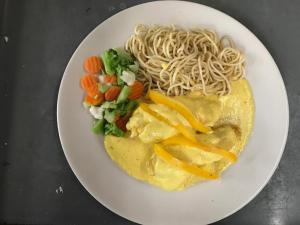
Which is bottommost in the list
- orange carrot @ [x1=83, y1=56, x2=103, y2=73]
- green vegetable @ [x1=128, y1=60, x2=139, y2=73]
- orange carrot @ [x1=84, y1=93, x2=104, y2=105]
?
orange carrot @ [x1=84, y1=93, x2=104, y2=105]

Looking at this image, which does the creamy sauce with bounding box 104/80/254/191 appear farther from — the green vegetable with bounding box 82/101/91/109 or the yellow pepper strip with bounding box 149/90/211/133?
the green vegetable with bounding box 82/101/91/109

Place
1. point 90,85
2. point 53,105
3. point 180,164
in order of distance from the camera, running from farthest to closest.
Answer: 1. point 53,105
2. point 90,85
3. point 180,164

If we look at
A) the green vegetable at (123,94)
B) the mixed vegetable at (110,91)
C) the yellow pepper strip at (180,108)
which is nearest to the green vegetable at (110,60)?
the mixed vegetable at (110,91)

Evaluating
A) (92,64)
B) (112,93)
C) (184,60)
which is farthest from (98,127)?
(184,60)

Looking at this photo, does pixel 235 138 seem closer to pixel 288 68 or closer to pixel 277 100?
pixel 277 100

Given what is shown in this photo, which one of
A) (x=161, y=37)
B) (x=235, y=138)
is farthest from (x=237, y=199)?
(x=161, y=37)

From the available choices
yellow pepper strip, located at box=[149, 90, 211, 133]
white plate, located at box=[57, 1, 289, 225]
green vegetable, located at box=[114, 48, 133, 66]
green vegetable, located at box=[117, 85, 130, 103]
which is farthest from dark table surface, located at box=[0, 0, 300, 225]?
yellow pepper strip, located at box=[149, 90, 211, 133]

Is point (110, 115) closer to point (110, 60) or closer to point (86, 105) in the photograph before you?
point (86, 105)
